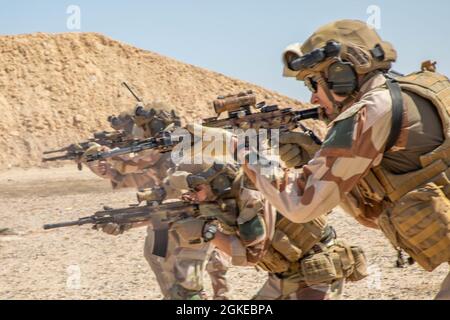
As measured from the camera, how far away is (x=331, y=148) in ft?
11.9

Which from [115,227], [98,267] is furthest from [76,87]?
[115,227]

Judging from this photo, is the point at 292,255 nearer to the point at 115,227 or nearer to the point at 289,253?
the point at 289,253

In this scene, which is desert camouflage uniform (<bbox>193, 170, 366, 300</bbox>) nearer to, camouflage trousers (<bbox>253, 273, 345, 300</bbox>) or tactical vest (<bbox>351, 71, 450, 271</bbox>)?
camouflage trousers (<bbox>253, 273, 345, 300</bbox>)

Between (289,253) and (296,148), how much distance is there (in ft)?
2.16

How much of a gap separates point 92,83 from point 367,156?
143 ft

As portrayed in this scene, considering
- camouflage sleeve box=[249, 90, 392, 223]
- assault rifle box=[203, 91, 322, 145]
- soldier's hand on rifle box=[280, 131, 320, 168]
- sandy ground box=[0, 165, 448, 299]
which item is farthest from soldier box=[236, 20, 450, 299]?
sandy ground box=[0, 165, 448, 299]

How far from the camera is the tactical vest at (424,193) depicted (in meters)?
3.72

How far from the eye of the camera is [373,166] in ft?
12.3

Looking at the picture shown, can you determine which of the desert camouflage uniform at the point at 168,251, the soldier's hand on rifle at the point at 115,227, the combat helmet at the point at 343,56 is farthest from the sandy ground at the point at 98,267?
the combat helmet at the point at 343,56

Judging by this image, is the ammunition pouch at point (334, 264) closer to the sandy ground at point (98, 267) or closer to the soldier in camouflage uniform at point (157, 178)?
the soldier in camouflage uniform at point (157, 178)

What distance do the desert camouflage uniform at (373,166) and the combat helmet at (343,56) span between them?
0.25 feet

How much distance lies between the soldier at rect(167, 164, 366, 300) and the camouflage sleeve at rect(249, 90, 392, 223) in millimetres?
1636

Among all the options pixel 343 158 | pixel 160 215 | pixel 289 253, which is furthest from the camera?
pixel 160 215

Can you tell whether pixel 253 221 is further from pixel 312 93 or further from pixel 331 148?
pixel 331 148
